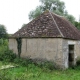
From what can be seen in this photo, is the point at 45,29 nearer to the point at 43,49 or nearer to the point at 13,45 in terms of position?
the point at 43,49

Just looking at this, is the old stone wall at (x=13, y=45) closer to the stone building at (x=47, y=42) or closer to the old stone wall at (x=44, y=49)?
the stone building at (x=47, y=42)

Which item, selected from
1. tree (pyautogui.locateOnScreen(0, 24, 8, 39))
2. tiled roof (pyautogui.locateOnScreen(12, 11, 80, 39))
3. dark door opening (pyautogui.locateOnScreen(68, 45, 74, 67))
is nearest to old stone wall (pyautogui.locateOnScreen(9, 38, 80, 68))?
tiled roof (pyautogui.locateOnScreen(12, 11, 80, 39))

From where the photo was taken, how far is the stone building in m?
16.4

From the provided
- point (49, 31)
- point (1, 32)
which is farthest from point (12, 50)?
point (1, 32)

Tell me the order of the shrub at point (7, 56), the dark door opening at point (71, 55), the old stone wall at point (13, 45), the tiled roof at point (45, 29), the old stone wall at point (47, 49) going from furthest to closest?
the dark door opening at point (71, 55), the old stone wall at point (13, 45), the shrub at point (7, 56), the tiled roof at point (45, 29), the old stone wall at point (47, 49)

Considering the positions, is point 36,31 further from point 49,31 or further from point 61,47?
point 61,47

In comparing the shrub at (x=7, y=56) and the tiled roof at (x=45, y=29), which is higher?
the tiled roof at (x=45, y=29)

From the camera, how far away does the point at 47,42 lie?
1688 centimetres

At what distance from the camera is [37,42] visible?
17391mm

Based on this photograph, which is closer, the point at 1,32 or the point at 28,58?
the point at 28,58

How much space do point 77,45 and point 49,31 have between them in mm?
4288

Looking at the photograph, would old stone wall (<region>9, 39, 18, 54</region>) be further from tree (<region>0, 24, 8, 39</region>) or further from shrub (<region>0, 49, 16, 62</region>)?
tree (<region>0, 24, 8, 39</region>)

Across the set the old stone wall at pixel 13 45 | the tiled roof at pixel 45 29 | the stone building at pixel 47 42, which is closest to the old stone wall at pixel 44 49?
the stone building at pixel 47 42

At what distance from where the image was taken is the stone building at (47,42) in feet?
53.9
